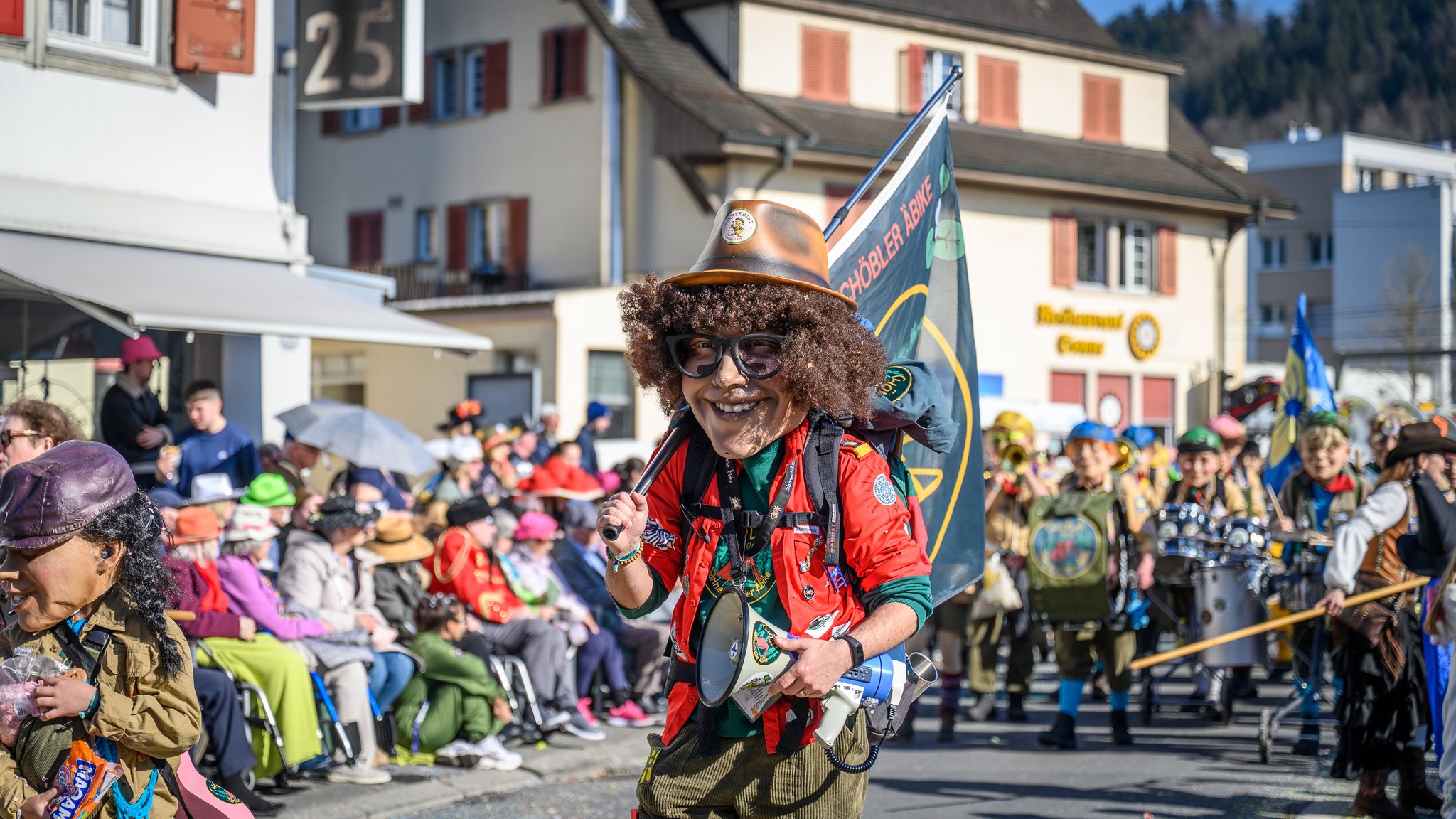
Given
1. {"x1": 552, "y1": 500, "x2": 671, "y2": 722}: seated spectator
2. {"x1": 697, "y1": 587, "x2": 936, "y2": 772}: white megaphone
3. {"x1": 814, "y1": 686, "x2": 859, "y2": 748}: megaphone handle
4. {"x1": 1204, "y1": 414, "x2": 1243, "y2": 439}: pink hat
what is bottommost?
{"x1": 552, "y1": 500, "x2": 671, "y2": 722}: seated spectator

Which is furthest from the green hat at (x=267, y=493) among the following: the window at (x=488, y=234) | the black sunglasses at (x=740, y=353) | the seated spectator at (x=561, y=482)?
the window at (x=488, y=234)

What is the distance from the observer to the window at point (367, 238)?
107ft

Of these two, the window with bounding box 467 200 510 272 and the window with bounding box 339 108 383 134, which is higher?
the window with bounding box 339 108 383 134

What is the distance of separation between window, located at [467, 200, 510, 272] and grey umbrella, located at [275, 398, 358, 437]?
1730 centimetres

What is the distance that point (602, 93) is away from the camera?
28609 mm

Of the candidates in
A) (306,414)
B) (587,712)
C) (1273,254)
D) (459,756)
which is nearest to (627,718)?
(587,712)

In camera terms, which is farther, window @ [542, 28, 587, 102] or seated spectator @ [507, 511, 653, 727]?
window @ [542, 28, 587, 102]

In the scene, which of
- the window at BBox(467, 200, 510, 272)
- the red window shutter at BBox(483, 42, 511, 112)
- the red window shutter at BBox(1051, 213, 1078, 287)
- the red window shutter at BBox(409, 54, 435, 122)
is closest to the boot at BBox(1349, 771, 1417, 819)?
the window at BBox(467, 200, 510, 272)

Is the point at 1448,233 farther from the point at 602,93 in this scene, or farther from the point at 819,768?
the point at 819,768

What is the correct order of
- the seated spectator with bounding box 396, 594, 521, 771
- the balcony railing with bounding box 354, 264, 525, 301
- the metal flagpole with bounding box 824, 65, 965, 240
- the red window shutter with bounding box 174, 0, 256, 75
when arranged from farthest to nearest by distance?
the balcony railing with bounding box 354, 264, 525, 301
the red window shutter with bounding box 174, 0, 256, 75
the seated spectator with bounding box 396, 594, 521, 771
the metal flagpole with bounding box 824, 65, 965, 240

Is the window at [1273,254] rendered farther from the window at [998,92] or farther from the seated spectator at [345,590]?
the seated spectator at [345,590]

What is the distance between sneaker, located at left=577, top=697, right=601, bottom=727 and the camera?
1063 cm

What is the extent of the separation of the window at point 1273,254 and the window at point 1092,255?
119 ft

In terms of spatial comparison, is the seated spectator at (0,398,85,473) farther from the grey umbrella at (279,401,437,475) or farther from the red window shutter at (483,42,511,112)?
the red window shutter at (483,42,511,112)
